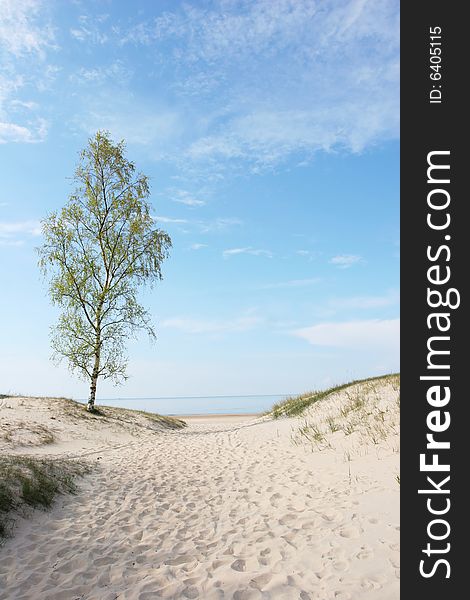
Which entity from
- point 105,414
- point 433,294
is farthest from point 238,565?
point 105,414

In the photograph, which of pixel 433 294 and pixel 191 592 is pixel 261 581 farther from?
pixel 433 294

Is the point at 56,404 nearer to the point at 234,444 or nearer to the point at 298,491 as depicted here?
the point at 234,444

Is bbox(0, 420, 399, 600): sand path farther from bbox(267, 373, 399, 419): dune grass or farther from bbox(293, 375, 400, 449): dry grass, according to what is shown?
bbox(267, 373, 399, 419): dune grass

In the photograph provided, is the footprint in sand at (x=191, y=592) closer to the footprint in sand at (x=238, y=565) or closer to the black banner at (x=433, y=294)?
the footprint in sand at (x=238, y=565)

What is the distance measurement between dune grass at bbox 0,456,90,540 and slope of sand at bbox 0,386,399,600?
0.27 m

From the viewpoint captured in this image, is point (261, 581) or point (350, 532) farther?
point (350, 532)

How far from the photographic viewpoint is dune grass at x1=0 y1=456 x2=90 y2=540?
23.4 ft

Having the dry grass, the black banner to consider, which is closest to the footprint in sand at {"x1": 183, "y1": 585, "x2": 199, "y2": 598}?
the black banner

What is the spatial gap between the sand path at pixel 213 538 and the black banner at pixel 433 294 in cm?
113

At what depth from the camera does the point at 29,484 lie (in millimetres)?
7930

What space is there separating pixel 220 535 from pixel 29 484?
3.67m

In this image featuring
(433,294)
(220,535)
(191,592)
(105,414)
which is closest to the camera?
(433,294)

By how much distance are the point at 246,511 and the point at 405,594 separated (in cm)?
403

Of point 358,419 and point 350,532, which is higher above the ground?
point 358,419
